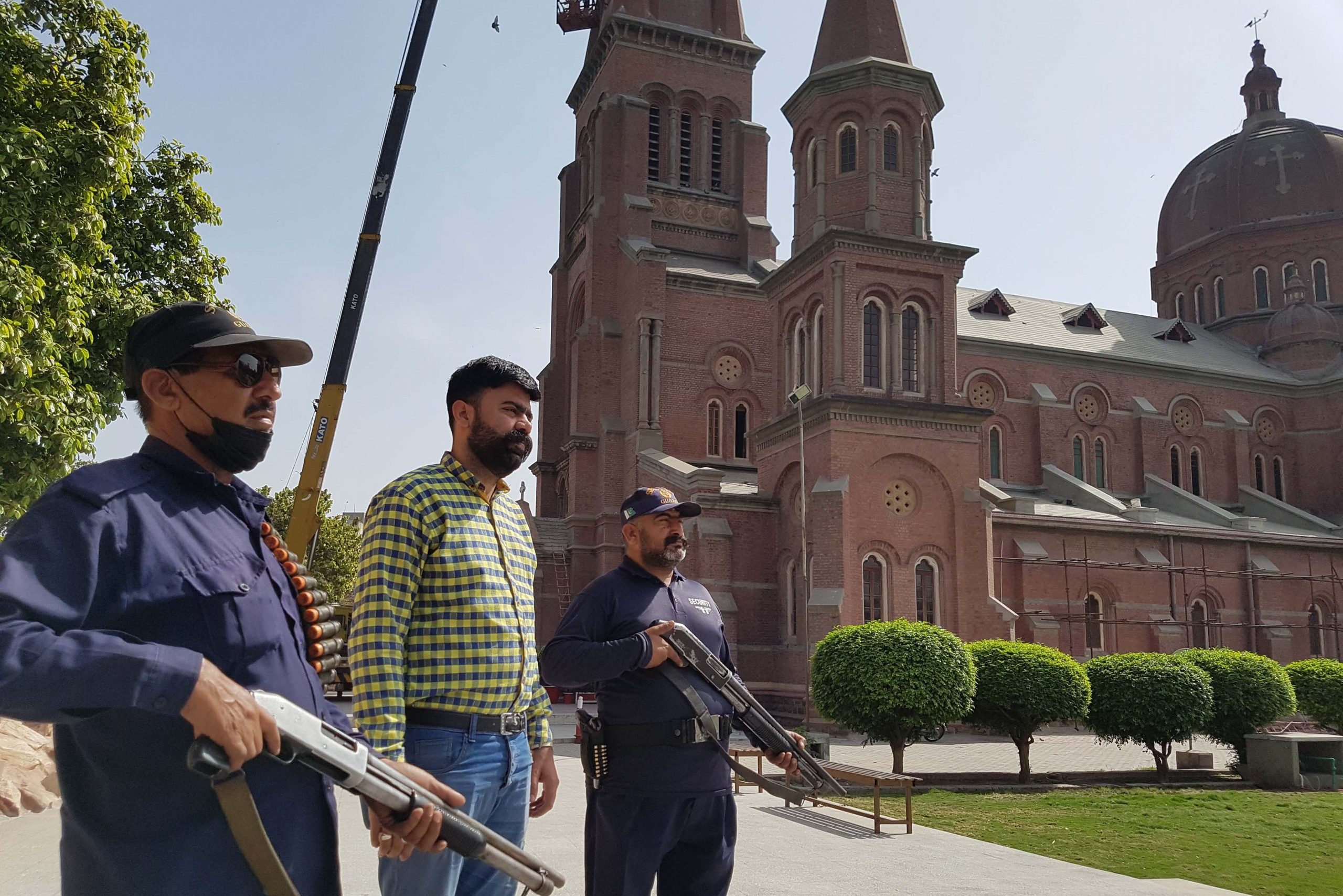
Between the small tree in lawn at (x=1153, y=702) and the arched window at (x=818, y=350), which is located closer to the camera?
the small tree in lawn at (x=1153, y=702)

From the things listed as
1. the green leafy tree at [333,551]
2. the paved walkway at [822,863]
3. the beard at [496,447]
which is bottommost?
the paved walkway at [822,863]

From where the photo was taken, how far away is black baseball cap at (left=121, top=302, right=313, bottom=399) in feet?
7.80

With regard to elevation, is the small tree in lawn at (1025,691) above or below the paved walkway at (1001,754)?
above

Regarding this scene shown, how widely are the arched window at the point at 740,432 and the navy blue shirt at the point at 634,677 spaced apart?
99.1 feet

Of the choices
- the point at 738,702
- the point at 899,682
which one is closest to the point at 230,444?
the point at 738,702

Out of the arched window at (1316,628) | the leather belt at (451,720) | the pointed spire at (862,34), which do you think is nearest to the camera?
the leather belt at (451,720)

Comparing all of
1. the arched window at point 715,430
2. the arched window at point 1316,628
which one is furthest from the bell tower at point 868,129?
the arched window at point 1316,628

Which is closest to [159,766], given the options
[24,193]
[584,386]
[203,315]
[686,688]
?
[203,315]

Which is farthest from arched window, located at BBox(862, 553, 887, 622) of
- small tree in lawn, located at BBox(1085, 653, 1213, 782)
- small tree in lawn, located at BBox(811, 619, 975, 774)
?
small tree in lawn, located at BBox(811, 619, 975, 774)

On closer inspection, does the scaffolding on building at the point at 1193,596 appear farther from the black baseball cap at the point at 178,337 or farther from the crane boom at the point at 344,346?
the black baseball cap at the point at 178,337

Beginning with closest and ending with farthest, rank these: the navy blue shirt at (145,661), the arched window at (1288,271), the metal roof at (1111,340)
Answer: the navy blue shirt at (145,661) < the metal roof at (1111,340) < the arched window at (1288,271)

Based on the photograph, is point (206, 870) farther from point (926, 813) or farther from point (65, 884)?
point (926, 813)

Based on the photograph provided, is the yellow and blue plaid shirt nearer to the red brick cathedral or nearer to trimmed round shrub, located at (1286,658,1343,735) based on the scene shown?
trimmed round shrub, located at (1286,658,1343,735)

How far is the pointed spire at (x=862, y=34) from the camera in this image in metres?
27.6
